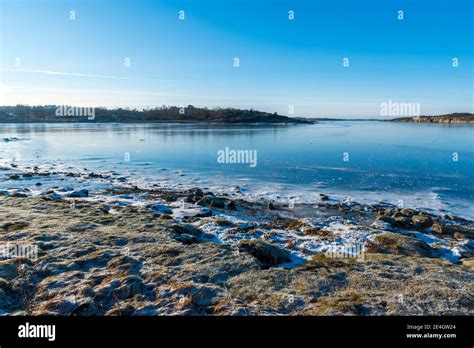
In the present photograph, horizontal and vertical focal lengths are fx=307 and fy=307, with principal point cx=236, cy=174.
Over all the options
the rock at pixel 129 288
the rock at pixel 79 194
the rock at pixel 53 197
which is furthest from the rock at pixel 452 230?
the rock at pixel 53 197

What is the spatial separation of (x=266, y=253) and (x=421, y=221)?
783 centimetres

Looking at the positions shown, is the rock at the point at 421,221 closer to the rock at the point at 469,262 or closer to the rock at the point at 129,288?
the rock at the point at 469,262

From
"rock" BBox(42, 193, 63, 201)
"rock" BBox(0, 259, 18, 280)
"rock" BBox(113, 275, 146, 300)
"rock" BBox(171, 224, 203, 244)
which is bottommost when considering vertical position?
"rock" BBox(113, 275, 146, 300)

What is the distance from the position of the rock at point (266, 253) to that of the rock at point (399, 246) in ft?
9.60

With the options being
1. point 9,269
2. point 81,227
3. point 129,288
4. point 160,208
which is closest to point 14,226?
point 81,227

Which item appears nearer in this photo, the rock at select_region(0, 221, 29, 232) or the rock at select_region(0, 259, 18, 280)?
the rock at select_region(0, 259, 18, 280)

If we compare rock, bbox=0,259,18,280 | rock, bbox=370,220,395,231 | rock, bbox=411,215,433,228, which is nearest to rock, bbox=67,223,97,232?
rock, bbox=0,259,18,280

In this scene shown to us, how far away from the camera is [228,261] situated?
8.11 metres

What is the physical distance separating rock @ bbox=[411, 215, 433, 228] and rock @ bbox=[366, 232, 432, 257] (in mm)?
2933

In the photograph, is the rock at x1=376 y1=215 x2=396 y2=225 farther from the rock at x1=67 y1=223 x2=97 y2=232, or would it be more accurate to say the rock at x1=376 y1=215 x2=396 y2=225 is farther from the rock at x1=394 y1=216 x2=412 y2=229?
the rock at x1=67 y1=223 x2=97 y2=232

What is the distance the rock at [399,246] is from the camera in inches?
370

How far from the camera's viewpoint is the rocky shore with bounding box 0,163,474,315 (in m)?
6.06

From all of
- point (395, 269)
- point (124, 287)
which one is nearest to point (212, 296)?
point (124, 287)

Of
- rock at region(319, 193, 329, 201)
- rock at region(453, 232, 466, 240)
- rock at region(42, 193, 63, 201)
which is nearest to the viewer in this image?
rock at region(453, 232, 466, 240)
